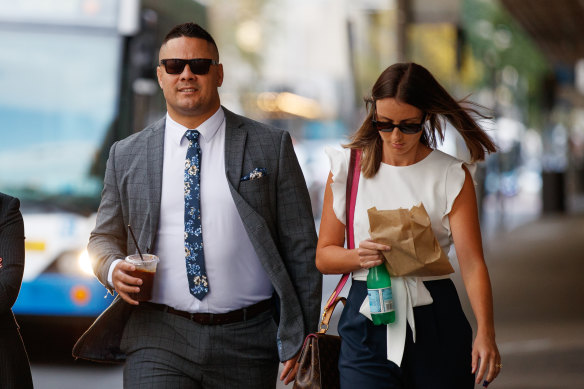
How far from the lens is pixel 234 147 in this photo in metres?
3.46

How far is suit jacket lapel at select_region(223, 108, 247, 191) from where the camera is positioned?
3391 millimetres

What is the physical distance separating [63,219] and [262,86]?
34.3 m

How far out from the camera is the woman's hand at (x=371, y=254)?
300cm

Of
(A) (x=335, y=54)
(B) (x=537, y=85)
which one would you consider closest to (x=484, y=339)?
(B) (x=537, y=85)

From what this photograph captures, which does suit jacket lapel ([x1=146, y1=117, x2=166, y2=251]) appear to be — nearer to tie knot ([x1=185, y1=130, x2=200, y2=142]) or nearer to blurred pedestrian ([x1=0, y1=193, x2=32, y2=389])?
tie knot ([x1=185, y1=130, x2=200, y2=142])

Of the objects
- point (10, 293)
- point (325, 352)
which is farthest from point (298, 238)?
point (10, 293)

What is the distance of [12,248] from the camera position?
3.15m

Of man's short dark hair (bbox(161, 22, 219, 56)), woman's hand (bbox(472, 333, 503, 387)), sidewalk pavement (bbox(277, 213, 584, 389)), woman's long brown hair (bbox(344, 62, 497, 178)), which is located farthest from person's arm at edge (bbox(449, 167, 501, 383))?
sidewalk pavement (bbox(277, 213, 584, 389))

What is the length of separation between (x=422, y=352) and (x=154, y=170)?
3.79 feet

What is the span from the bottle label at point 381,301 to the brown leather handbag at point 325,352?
8.4 inches

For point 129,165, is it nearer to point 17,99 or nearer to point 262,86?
point 17,99

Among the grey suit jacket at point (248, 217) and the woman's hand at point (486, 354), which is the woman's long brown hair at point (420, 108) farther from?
the woman's hand at point (486, 354)

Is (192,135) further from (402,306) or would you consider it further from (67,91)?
(67,91)

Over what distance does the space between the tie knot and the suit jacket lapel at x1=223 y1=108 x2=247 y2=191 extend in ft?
0.37
